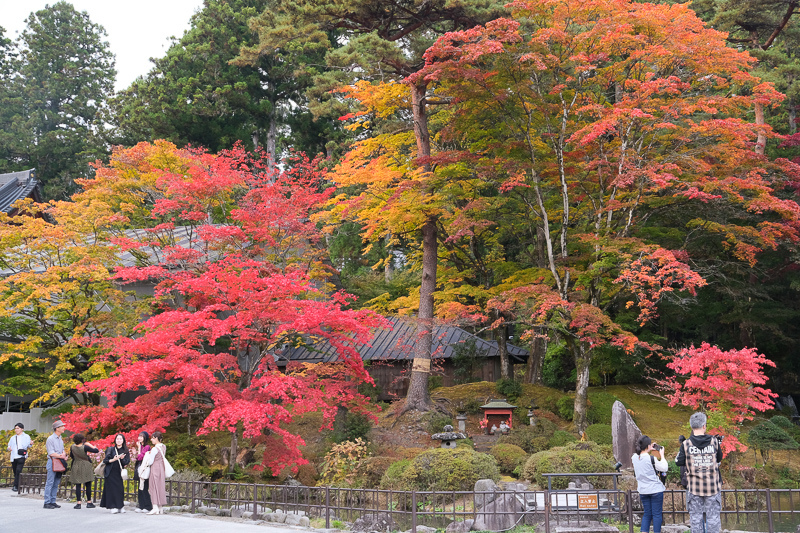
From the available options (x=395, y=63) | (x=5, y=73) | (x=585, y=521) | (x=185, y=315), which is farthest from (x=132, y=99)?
(x=585, y=521)

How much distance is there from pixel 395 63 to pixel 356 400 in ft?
34.4

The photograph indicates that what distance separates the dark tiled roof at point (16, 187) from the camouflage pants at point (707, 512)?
1202 inches

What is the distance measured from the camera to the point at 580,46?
56.3 feet

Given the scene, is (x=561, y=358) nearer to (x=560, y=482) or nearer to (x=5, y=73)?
(x=560, y=482)

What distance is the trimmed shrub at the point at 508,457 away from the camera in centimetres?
1472

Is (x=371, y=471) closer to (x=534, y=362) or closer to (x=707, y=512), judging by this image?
(x=707, y=512)

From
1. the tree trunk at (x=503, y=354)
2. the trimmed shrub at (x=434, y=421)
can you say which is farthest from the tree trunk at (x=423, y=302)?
the tree trunk at (x=503, y=354)

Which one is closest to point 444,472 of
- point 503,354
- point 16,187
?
point 503,354

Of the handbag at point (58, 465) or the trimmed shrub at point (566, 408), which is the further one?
the trimmed shrub at point (566, 408)

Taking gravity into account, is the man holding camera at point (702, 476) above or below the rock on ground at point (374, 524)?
above

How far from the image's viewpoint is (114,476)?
33.4ft

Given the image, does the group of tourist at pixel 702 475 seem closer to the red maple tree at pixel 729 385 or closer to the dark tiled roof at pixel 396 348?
the red maple tree at pixel 729 385

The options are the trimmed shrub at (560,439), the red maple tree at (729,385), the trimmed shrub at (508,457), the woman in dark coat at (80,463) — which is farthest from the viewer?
the trimmed shrub at (560,439)

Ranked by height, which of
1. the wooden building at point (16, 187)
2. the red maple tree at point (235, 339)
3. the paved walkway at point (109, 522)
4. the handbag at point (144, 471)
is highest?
the wooden building at point (16, 187)
